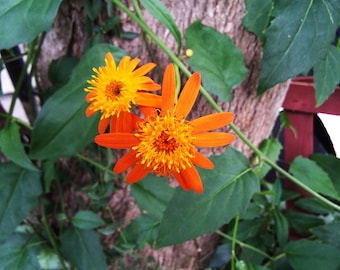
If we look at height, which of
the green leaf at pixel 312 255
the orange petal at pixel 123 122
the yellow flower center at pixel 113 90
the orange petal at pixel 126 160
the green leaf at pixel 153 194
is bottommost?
the green leaf at pixel 312 255

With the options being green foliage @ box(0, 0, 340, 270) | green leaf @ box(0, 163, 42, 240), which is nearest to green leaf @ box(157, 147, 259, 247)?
green foliage @ box(0, 0, 340, 270)

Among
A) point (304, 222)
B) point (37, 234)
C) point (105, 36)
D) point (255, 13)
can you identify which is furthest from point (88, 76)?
point (304, 222)

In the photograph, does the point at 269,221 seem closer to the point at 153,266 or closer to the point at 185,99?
the point at 153,266

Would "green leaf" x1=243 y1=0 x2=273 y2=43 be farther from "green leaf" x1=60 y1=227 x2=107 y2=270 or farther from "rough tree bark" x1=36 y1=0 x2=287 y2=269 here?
"green leaf" x1=60 y1=227 x2=107 y2=270

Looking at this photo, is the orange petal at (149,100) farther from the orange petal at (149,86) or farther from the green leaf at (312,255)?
the green leaf at (312,255)

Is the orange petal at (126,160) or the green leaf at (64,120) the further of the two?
the green leaf at (64,120)

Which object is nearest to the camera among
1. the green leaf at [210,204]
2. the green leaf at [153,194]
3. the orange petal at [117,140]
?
the orange petal at [117,140]

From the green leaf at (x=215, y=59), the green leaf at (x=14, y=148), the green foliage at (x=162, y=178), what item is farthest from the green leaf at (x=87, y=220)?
the green leaf at (x=215, y=59)

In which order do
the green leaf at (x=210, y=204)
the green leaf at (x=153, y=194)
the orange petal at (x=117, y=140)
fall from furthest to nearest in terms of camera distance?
1. the green leaf at (x=153, y=194)
2. the green leaf at (x=210, y=204)
3. the orange petal at (x=117, y=140)
